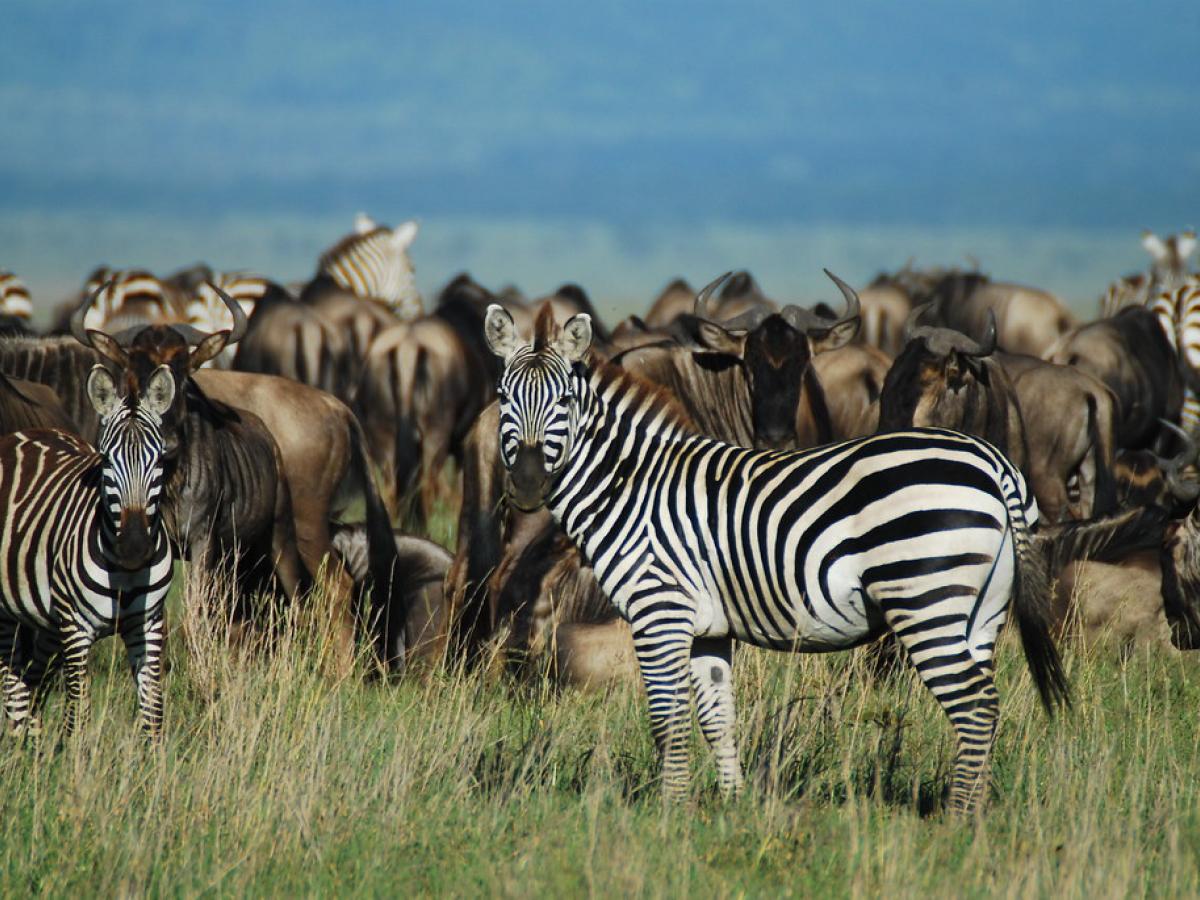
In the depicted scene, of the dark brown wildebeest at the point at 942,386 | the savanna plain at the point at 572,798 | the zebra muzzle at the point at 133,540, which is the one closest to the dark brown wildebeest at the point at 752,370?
the dark brown wildebeest at the point at 942,386

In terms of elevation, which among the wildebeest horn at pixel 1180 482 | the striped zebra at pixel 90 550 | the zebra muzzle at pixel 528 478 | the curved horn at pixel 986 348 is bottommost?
the striped zebra at pixel 90 550

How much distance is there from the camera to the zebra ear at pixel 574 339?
5184 millimetres

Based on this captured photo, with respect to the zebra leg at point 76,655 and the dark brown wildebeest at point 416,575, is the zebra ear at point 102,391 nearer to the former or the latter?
the zebra leg at point 76,655

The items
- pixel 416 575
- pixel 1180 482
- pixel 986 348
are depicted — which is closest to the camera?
pixel 1180 482

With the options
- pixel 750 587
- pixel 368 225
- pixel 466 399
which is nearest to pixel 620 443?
pixel 750 587

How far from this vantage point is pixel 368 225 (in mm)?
29312

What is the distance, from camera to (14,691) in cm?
609

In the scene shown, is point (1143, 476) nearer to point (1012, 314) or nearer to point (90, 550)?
point (1012, 314)

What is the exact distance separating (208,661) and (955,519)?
3.74 meters

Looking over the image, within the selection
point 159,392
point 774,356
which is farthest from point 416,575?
point 159,392

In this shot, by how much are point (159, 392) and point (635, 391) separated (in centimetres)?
186

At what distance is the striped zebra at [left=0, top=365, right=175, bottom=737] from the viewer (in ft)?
17.8

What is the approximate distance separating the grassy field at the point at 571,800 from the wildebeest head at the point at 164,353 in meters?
1.11

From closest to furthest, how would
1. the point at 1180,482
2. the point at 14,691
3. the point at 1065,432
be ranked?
1. the point at 14,691
2. the point at 1180,482
3. the point at 1065,432
